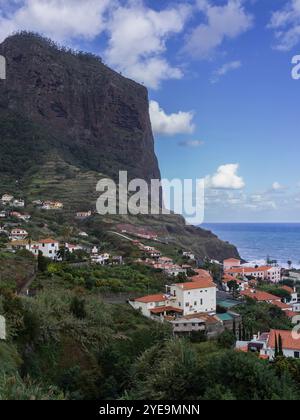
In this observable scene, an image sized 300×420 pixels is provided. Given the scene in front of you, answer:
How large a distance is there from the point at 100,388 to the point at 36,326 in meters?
4.63

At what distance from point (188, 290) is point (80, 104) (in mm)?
107859

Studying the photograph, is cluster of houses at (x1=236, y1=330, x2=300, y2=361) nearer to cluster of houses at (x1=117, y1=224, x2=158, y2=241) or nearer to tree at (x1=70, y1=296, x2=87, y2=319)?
tree at (x1=70, y1=296, x2=87, y2=319)

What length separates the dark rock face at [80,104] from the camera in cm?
12200

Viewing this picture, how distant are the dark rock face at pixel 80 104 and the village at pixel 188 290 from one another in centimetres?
4893

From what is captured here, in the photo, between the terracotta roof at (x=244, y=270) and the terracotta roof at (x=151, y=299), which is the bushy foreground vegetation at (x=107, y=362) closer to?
the terracotta roof at (x=151, y=299)

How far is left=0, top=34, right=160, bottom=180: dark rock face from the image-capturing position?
122 metres

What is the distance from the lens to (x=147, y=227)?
81.1 m

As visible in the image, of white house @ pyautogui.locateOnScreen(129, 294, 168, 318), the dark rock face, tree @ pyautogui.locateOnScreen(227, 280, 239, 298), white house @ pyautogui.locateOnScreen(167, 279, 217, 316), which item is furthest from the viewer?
the dark rock face

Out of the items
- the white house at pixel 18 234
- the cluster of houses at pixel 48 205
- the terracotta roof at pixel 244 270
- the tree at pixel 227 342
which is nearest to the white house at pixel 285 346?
the tree at pixel 227 342

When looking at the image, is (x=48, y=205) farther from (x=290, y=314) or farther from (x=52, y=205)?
(x=290, y=314)

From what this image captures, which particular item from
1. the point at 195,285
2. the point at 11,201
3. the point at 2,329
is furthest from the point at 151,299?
the point at 11,201

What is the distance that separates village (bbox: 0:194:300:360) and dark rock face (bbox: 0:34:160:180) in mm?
48927

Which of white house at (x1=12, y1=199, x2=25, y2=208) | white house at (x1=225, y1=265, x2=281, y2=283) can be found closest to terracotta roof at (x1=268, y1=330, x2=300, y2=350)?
white house at (x1=225, y1=265, x2=281, y2=283)

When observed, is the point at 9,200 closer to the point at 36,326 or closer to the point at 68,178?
the point at 68,178
